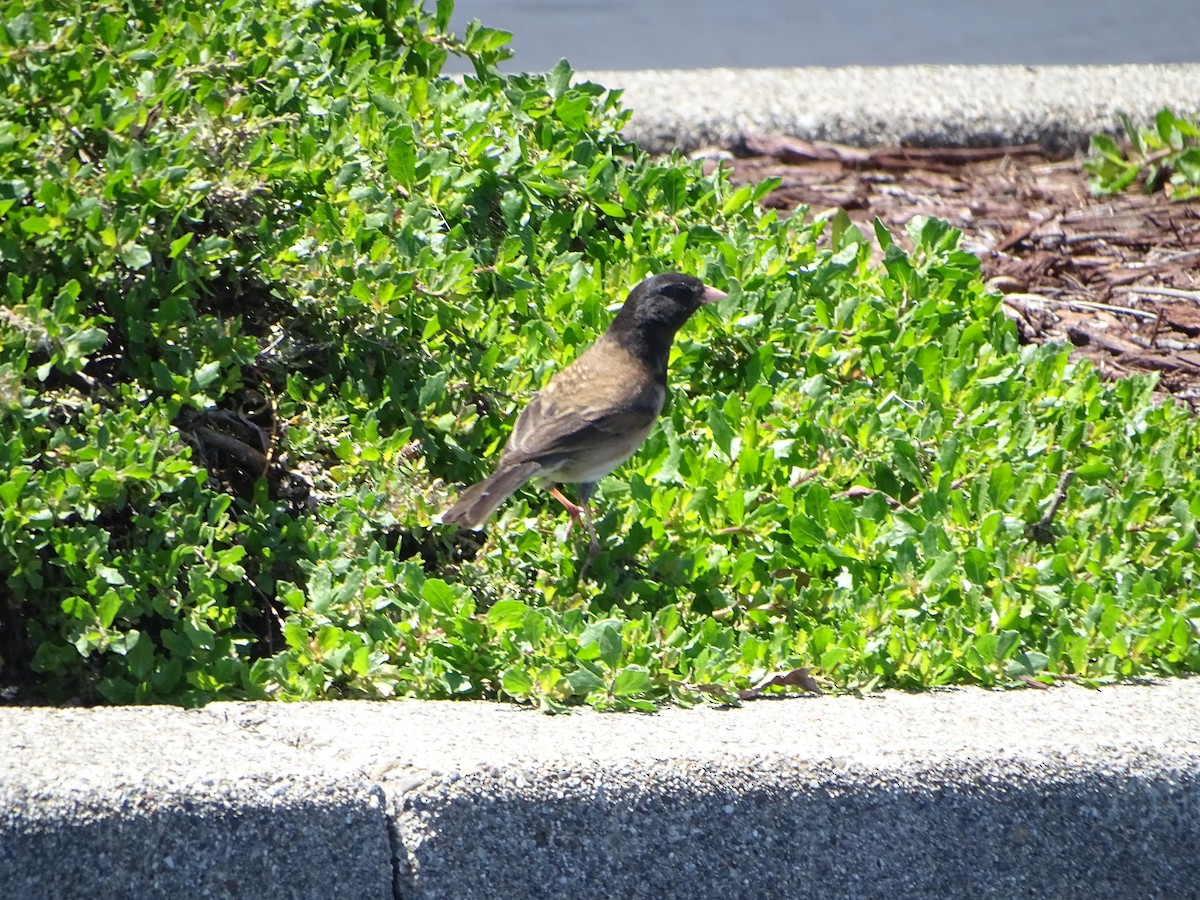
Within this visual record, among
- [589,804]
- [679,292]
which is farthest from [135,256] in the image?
[589,804]

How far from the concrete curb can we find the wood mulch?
9.71 feet

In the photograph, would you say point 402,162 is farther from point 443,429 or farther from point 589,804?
point 589,804

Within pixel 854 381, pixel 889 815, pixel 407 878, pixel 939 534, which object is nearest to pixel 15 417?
pixel 407 878

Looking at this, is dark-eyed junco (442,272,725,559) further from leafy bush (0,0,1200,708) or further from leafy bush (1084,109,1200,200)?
leafy bush (1084,109,1200,200)

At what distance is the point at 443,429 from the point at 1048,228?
3723mm

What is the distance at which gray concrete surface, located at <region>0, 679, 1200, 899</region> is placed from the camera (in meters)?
2.69

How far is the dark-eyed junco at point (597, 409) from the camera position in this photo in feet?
14.4

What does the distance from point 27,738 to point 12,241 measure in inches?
64.6

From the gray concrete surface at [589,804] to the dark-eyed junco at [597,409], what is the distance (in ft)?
3.87

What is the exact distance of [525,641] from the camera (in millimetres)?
3729

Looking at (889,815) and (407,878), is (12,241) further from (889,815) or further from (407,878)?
(889,815)

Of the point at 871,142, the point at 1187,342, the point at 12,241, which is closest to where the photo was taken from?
the point at 12,241

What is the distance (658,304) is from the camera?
16.4 ft

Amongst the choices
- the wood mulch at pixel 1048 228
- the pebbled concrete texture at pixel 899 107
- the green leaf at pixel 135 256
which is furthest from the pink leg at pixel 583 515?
the pebbled concrete texture at pixel 899 107
